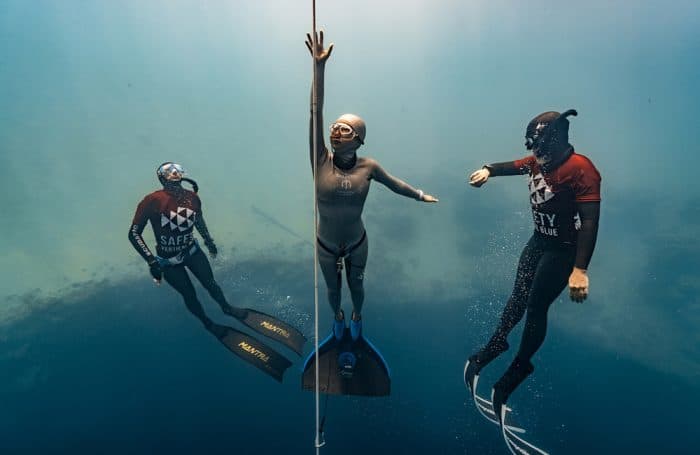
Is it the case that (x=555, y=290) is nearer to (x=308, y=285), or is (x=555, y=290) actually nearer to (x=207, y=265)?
(x=308, y=285)

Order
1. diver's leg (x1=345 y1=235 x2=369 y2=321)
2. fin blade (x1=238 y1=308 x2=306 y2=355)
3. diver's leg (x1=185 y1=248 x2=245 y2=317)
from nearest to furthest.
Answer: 1. diver's leg (x1=345 y1=235 x2=369 y2=321)
2. diver's leg (x1=185 y1=248 x2=245 y2=317)
3. fin blade (x1=238 y1=308 x2=306 y2=355)

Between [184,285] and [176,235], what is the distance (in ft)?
1.94

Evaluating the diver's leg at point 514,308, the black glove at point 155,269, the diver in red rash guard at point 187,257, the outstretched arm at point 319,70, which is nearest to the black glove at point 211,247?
the diver in red rash guard at point 187,257

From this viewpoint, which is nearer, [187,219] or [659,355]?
[187,219]

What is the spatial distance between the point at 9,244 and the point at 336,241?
4450mm

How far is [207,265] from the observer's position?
4.69m

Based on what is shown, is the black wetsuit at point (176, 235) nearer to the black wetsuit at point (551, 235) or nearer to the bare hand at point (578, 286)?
the black wetsuit at point (551, 235)

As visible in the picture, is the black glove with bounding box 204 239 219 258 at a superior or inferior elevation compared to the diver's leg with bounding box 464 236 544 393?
superior

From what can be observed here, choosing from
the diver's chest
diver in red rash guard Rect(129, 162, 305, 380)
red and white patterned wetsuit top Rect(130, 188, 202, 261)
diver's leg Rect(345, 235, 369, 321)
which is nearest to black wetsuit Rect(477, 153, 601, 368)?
the diver's chest

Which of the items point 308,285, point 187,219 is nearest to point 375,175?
point 187,219

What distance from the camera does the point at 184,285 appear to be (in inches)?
179

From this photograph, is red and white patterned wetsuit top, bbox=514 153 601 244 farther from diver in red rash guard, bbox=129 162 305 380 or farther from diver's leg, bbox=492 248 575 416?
diver in red rash guard, bbox=129 162 305 380

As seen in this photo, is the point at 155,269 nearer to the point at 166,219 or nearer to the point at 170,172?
the point at 166,219

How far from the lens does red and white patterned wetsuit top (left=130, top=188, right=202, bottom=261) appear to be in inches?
167
